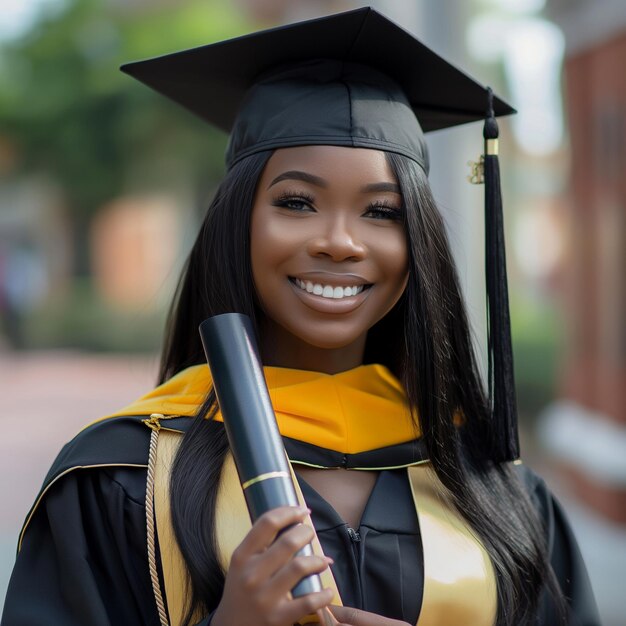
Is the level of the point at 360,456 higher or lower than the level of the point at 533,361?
higher

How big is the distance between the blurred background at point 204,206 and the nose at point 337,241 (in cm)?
76

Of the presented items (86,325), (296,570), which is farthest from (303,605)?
(86,325)

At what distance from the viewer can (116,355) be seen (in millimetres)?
15227

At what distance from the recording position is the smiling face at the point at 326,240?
5.63 ft

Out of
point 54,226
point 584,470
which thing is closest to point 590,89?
point 584,470

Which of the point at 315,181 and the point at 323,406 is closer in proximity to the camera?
the point at 315,181

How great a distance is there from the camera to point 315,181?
1.71 metres

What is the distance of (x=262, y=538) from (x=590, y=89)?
15.9 feet

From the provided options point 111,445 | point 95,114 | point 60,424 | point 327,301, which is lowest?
point 60,424

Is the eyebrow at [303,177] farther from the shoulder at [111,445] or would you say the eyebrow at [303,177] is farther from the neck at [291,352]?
the shoulder at [111,445]

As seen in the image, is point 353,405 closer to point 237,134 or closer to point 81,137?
point 237,134

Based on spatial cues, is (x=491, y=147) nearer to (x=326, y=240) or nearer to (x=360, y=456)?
(x=326, y=240)

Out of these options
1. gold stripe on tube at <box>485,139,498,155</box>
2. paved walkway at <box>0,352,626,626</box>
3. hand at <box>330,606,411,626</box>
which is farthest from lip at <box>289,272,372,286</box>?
paved walkway at <box>0,352,626,626</box>

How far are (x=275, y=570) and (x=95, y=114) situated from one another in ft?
49.0
